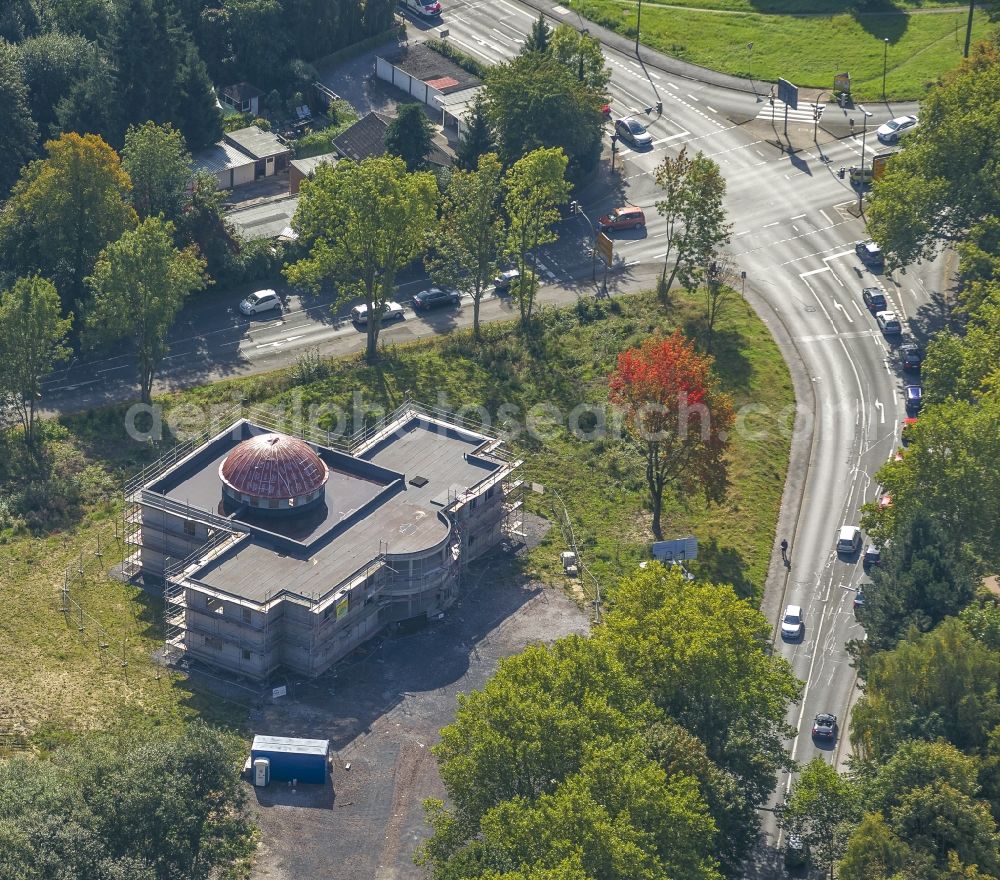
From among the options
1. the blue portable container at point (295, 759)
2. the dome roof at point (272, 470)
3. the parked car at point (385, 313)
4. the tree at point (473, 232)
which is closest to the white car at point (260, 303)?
the parked car at point (385, 313)

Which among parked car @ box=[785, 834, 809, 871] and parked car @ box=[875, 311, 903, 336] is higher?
parked car @ box=[875, 311, 903, 336]

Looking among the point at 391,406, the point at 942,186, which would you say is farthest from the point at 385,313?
the point at 942,186

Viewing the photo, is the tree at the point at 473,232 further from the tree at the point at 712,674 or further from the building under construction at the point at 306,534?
the tree at the point at 712,674

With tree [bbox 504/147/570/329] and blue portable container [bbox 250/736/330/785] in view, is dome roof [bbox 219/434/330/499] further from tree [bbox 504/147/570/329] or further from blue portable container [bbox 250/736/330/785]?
tree [bbox 504/147/570/329]

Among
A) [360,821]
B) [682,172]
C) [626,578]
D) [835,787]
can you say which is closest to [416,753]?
[360,821]

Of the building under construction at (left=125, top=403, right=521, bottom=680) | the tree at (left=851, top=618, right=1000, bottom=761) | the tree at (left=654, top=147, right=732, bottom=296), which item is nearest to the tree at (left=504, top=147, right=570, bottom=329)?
the tree at (left=654, top=147, right=732, bottom=296)
